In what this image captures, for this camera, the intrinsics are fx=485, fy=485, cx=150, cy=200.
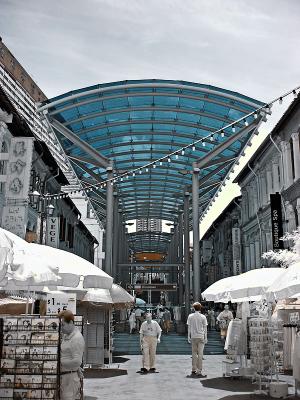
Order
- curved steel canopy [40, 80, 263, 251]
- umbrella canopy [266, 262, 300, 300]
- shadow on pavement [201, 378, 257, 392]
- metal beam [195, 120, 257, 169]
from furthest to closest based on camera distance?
metal beam [195, 120, 257, 169]
curved steel canopy [40, 80, 263, 251]
shadow on pavement [201, 378, 257, 392]
umbrella canopy [266, 262, 300, 300]

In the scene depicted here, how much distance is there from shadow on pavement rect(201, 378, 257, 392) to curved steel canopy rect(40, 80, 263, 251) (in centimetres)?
1346

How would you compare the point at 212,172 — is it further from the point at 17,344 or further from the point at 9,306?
the point at 17,344

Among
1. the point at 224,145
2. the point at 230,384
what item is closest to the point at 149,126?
the point at 224,145

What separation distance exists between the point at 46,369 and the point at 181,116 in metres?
18.5

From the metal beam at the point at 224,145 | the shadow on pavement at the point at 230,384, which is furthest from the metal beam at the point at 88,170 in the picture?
the shadow on pavement at the point at 230,384

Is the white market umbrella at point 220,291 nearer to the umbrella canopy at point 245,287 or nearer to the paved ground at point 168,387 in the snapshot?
the umbrella canopy at point 245,287

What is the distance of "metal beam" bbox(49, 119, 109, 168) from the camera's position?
2369cm

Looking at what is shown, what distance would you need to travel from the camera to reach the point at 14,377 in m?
7.01

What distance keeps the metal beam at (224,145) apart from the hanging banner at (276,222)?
4.05m

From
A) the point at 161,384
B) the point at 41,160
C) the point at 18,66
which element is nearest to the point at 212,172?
the point at 41,160

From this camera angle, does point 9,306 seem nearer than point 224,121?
Yes

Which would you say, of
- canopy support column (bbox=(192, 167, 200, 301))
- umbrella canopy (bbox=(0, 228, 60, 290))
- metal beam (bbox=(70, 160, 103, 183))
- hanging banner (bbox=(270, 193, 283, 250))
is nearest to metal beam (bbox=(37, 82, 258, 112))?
canopy support column (bbox=(192, 167, 200, 301))

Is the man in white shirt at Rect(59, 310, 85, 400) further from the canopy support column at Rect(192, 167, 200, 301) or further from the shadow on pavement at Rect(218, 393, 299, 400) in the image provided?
the canopy support column at Rect(192, 167, 200, 301)

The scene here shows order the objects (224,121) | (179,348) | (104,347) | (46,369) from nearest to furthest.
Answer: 1. (46,369)
2. (104,347)
3. (179,348)
4. (224,121)
